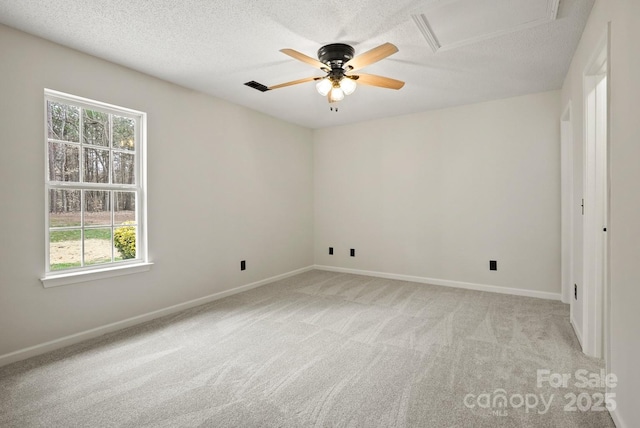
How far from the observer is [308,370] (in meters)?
2.23

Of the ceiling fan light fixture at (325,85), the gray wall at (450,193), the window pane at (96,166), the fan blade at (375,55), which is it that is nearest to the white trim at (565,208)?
the gray wall at (450,193)

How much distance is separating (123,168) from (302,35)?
2.15 metres

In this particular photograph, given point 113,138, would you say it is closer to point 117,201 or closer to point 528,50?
point 117,201

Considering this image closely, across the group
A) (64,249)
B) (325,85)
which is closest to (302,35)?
(325,85)

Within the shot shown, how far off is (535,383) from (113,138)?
400cm

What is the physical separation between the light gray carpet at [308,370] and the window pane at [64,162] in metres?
1.44

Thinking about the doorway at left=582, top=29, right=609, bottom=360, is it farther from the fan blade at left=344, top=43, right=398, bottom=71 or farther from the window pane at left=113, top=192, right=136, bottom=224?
the window pane at left=113, top=192, right=136, bottom=224

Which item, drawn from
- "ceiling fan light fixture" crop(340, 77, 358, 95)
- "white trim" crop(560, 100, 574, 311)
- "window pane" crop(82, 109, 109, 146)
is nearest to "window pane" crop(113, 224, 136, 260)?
"window pane" crop(82, 109, 109, 146)

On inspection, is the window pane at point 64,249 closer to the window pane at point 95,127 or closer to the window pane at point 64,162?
the window pane at point 64,162

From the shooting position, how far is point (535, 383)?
6.70ft

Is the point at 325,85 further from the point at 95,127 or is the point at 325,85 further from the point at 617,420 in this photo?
the point at 617,420

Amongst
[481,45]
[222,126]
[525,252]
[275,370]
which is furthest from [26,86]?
[525,252]

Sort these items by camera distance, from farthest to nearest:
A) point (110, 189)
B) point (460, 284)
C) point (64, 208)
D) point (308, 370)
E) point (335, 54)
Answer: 1. point (460, 284)
2. point (110, 189)
3. point (64, 208)
4. point (335, 54)
5. point (308, 370)

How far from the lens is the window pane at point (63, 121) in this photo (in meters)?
2.64
